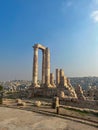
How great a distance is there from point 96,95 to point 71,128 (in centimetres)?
2558

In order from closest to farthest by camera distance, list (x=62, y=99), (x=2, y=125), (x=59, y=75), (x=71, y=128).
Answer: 1. (x=71, y=128)
2. (x=2, y=125)
3. (x=62, y=99)
4. (x=59, y=75)

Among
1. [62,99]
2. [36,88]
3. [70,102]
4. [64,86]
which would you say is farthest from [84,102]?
[36,88]

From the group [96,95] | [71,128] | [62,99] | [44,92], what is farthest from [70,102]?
[71,128]

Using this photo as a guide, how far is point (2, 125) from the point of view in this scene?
10.0 m

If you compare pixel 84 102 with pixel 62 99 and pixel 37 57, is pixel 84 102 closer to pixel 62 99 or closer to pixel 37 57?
pixel 62 99

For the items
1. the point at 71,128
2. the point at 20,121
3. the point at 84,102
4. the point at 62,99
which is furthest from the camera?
the point at 62,99

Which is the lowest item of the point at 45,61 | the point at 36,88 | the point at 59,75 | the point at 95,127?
the point at 95,127

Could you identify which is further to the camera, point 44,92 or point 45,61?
point 45,61

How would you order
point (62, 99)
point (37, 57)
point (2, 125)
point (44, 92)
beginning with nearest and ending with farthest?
1. point (2, 125)
2. point (62, 99)
3. point (44, 92)
4. point (37, 57)

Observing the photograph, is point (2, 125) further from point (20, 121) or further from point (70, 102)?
point (70, 102)

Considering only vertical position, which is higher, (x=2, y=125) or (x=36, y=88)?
(x=36, y=88)

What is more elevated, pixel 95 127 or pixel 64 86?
pixel 64 86

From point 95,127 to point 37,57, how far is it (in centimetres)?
2697

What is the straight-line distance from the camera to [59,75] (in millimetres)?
38188
